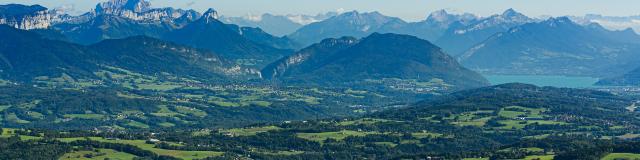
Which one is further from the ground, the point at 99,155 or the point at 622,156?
the point at 622,156

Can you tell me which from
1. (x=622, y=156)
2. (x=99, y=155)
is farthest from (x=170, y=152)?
(x=622, y=156)

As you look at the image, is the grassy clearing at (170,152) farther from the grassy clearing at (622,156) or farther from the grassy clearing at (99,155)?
the grassy clearing at (622,156)

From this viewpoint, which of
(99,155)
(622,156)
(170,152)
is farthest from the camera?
(170,152)

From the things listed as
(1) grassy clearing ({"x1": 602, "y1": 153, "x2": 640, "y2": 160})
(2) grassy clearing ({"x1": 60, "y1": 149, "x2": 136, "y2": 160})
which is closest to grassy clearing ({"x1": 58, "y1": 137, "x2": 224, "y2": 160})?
(2) grassy clearing ({"x1": 60, "y1": 149, "x2": 136, "y2": 160})

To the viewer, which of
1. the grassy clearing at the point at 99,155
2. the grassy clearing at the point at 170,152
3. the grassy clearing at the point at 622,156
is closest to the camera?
the grassy clearing at the point at 622,156

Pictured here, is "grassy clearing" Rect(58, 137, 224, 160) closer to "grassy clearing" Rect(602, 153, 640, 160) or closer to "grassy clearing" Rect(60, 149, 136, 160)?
"grassy clearing" Rect(60, 149, 136, 160)

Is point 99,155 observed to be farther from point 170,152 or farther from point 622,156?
point 622,156

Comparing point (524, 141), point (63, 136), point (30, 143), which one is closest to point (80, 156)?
point (30, 143)

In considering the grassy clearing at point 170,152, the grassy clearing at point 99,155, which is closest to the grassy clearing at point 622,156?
the grassy clearing at point 170,152

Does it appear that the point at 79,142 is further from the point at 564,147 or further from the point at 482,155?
the point at 564,147
